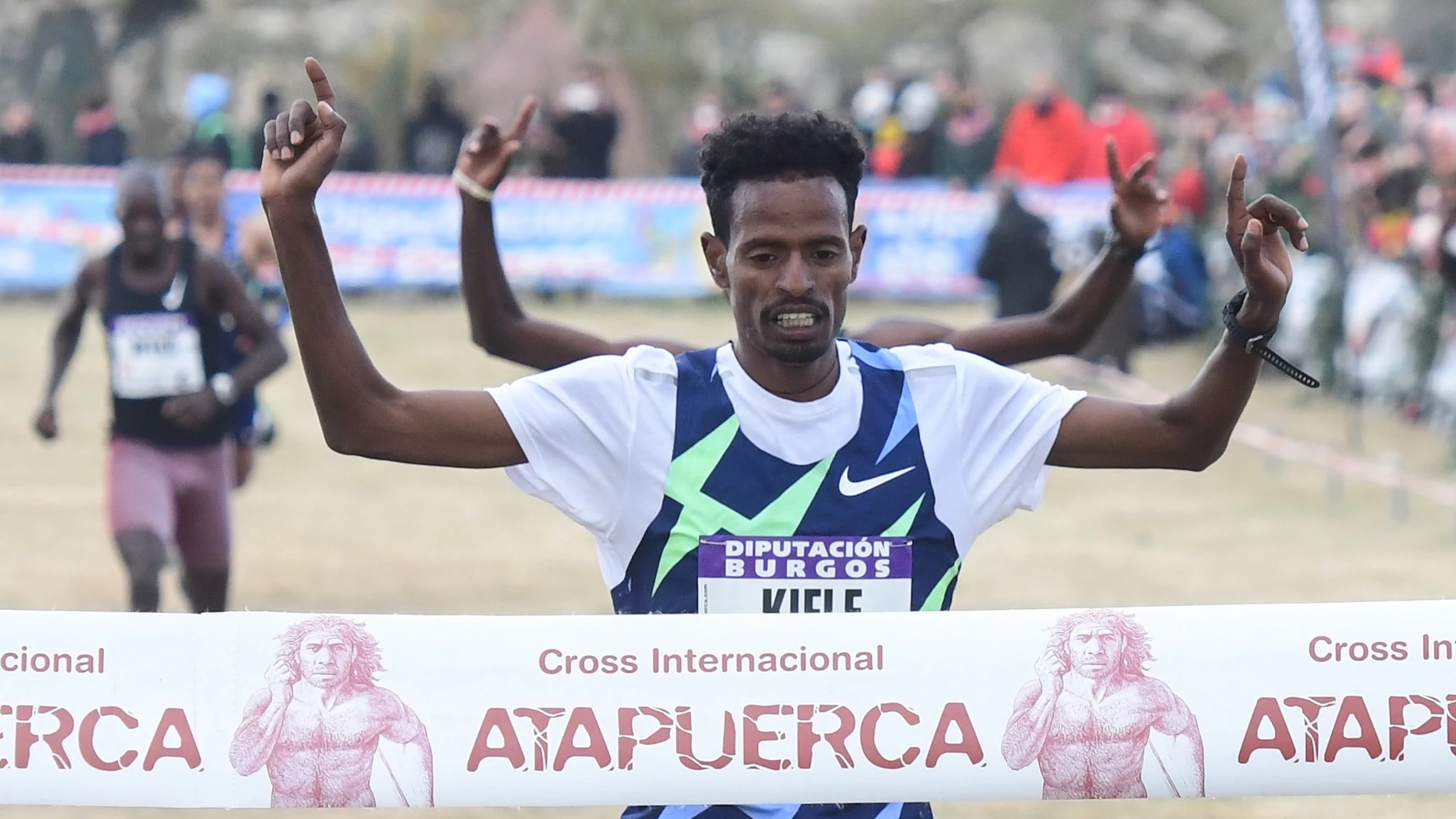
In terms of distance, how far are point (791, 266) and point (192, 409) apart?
4855 mm

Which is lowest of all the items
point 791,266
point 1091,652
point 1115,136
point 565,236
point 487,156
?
point 1091,652

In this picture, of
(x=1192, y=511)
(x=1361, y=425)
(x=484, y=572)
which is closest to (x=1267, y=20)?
(x=1361, y=425)

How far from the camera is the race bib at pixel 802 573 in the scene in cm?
369

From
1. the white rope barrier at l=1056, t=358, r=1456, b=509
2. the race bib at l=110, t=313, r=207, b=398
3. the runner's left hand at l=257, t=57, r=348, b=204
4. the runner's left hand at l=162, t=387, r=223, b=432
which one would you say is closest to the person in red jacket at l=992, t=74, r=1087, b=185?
the white rope barrier at l=1056, t=358, r=1456, b=509

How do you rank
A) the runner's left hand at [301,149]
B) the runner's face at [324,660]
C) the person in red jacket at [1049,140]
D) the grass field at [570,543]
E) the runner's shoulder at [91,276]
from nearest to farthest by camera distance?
the runner's left hand at [301,149]
the runner's face at [324,660]
the runner's shoulder at [91,276]
the grass field at [570,543]
the person in red jacket at [1049,140]

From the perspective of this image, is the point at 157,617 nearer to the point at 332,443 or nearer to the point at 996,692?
the point at 332,443

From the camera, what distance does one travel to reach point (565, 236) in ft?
77.5

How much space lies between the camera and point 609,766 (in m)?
3.61

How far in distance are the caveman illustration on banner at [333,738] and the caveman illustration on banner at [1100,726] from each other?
1.01 meters

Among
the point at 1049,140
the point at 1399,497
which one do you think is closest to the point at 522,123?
the point at 1399,497

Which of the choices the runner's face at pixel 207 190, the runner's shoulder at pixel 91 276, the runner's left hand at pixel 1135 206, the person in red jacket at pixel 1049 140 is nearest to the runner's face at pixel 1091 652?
the runner's left hand at pixel 1135 206

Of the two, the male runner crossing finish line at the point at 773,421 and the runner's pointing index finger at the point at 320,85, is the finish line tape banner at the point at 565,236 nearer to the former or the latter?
the male runner crossing finish line at the point at 773,421

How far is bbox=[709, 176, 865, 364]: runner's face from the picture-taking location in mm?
3688

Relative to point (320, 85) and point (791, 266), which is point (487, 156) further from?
point (791, 266)
